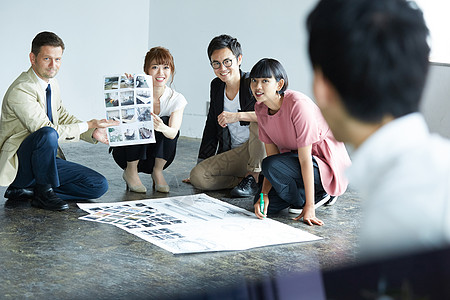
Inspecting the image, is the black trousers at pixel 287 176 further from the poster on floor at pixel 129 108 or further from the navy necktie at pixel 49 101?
the navy necktie at pixel 49 101

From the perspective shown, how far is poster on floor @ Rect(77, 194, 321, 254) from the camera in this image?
276cm

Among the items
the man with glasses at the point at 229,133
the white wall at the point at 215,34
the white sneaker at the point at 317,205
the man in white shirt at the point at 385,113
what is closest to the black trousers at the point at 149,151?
the man with glasses at the point at 229,133

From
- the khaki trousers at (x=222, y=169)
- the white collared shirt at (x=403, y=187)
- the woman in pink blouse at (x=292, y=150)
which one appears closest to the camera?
the white collared shirt at (x=403, y=187)

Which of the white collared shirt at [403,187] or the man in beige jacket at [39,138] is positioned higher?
the white collared shirt at [403,187]

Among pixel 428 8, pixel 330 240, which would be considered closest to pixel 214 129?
pixel 330 240

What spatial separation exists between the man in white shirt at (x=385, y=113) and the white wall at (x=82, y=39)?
5.42 meters

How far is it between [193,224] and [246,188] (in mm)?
774

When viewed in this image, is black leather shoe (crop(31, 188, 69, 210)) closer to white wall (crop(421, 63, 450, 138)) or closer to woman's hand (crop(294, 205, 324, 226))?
woman's hand (crop(294, 205, 324, 226))

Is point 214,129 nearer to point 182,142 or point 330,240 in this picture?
point 330,240

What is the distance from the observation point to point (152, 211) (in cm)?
326

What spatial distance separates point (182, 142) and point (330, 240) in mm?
3309

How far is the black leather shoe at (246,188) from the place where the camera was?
12.2ft

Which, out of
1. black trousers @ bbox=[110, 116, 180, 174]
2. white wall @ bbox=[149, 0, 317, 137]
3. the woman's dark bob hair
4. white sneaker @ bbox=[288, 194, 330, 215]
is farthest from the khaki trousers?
white wall @ bbox=[149, 0, 317, 137]

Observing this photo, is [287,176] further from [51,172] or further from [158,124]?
[51,172]
